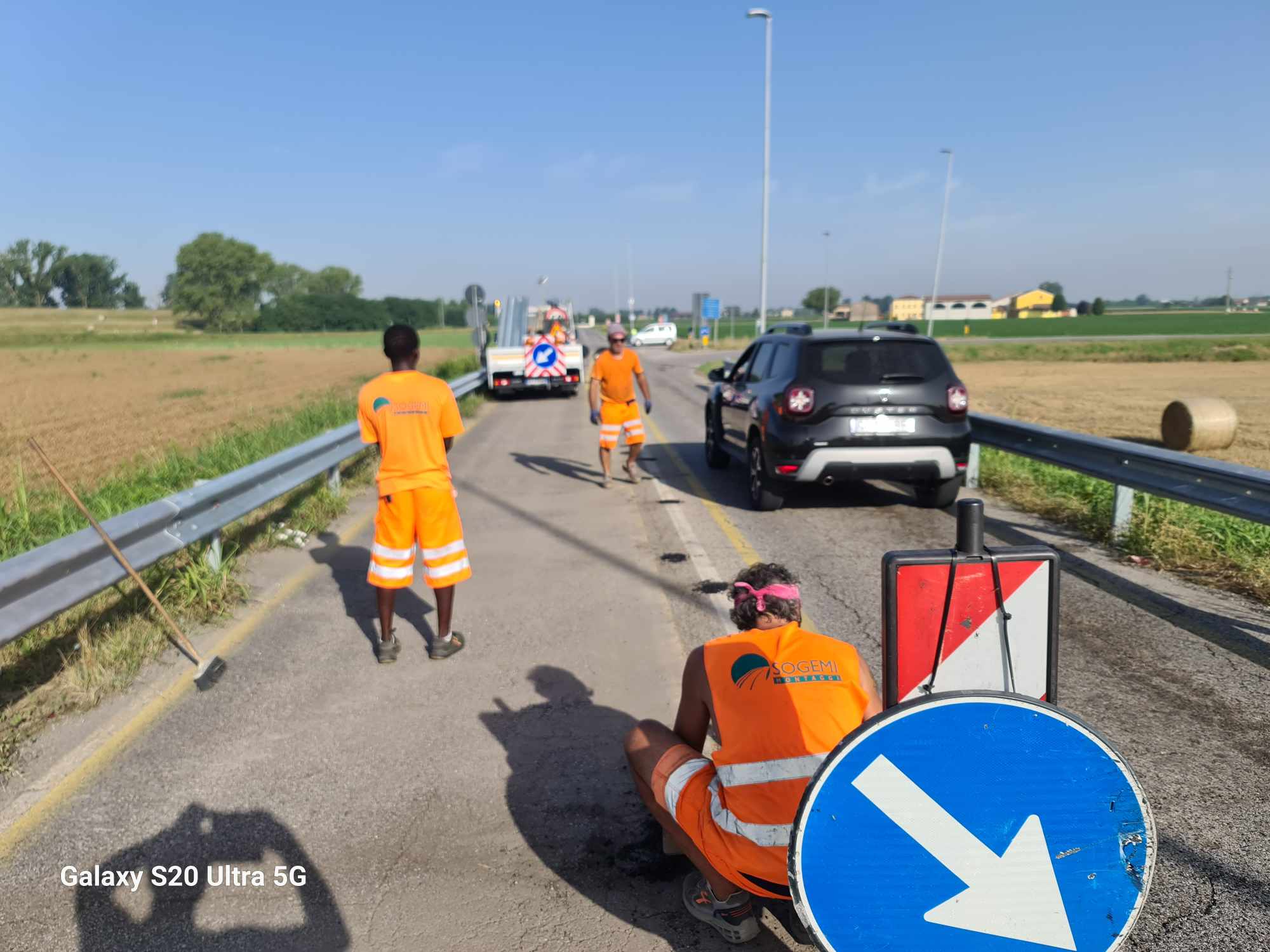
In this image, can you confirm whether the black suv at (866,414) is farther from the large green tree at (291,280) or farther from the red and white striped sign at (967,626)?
the large green tree at (291,280)

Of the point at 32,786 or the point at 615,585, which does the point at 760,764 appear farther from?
the point at 615,585

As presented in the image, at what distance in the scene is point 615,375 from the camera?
33.9 ft

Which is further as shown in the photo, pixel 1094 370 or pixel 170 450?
pixel 1094 370

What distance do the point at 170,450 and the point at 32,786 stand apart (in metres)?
9.33

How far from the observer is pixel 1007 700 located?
5.85 ft

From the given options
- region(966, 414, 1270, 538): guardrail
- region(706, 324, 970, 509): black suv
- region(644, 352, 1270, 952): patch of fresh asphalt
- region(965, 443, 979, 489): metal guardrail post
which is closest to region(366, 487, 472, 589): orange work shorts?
region(644, 352, 1270, 952): patch of fresh asphalt

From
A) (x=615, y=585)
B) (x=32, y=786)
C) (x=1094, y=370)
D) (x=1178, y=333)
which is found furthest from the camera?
(x=1178, y=333)

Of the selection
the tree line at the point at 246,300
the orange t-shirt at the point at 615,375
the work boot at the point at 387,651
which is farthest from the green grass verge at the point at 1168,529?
the tree line at the point at 246,300

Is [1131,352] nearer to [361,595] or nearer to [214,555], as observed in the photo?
[361,595]

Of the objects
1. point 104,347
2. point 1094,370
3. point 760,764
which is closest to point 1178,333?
point 1094,370

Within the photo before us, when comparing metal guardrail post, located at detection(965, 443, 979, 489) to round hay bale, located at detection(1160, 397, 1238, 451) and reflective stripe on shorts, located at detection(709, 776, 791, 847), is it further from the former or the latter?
reflective stripe on shorts, located at detection(709, 776, 791, 847)

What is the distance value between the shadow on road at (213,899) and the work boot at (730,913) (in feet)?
3.48

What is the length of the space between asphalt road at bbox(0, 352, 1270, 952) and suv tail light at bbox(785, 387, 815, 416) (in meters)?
1.50

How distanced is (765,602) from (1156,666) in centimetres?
315
